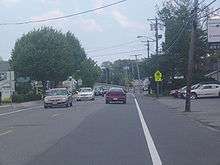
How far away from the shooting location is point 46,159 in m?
13.6

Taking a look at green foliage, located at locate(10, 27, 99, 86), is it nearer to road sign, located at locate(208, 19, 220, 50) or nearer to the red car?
the red car

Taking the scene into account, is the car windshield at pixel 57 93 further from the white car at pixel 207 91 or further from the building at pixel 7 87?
the white car at pixel 207 91

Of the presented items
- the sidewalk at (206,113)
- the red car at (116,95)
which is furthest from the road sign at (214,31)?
the red car at (116,95)

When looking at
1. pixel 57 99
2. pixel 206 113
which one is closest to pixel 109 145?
pixel 206 113

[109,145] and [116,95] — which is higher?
[116,95]

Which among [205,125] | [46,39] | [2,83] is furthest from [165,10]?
[205,125]

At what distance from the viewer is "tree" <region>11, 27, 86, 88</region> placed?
78.5 meters

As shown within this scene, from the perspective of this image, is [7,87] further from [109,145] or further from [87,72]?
[87,72]

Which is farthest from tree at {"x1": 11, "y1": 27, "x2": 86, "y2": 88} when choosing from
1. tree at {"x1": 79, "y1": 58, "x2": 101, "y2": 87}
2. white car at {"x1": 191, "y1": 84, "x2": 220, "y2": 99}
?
tree at {"x1": 79, "y1": 58, "x2": 101, "y2": 87}

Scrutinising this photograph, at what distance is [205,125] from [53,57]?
55.0 meters

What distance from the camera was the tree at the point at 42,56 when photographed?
258ft

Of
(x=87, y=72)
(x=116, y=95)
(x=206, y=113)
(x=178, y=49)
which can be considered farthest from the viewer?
Result: (x=87, y=72)

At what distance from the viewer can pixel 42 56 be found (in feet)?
257

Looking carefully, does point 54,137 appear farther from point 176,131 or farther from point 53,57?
point 53,57
